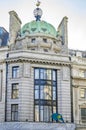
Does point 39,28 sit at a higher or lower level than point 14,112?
higher

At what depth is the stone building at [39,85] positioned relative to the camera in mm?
47250

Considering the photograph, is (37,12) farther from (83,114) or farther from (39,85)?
(83,114)

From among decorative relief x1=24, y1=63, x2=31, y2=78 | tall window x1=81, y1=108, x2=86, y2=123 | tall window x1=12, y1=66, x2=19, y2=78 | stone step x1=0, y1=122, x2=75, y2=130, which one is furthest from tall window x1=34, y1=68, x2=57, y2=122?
tall window x1=81, y1=108, x2=86, y2=123

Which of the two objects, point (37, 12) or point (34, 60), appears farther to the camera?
point (37, 12)

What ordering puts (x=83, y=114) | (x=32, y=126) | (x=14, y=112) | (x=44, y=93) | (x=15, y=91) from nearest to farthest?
1. (x=32, y=126)
2. (x=14, y=112)
3. (x=15, y=91)
4. (x=44, y=93)
5. (x=83, y=114)

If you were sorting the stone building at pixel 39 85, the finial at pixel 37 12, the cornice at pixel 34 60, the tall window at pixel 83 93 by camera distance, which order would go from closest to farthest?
the stone building at pixel 39 85, the cornice at pixel 34 60, the tall window at pixel 83 93, the finial at pixel 37 12

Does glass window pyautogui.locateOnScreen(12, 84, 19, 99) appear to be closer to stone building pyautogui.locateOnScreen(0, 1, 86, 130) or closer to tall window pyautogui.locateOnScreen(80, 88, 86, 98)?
stone building pyautogui.locateOnScreen(0, 1, 86, 130)

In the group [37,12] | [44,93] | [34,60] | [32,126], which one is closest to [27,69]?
[34,60]

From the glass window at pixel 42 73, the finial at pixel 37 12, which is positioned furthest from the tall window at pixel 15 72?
the finial at pixel 37 12

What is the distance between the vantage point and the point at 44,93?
48.6 metres

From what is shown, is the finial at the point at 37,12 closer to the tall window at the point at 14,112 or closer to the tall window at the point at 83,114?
the tall window at the point at 83,114

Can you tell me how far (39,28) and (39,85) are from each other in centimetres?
1387

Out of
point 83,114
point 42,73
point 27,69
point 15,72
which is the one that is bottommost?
point 83,114

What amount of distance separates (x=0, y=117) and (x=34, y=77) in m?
8.16
